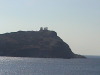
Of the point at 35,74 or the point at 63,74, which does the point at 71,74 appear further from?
the point at 35,74

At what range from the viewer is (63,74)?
136 metres

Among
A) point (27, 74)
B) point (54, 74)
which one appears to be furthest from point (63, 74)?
point (27, 74)

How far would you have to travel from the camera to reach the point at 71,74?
13862cm

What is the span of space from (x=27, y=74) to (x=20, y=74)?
284 centimetres

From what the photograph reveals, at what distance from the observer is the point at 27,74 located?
434 feet

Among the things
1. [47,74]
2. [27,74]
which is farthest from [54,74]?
[27,74]

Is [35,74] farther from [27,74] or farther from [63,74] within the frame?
[63,74]

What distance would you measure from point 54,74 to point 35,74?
824cm

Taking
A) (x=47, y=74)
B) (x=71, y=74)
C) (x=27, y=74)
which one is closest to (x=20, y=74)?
(x=27, y=74)

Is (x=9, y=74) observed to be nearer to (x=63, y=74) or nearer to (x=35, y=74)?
(x=35, y=74)

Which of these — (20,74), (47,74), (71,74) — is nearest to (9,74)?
(20,74)

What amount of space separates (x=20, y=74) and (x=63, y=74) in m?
18.1

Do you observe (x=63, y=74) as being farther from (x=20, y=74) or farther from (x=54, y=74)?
(x=20, y=74)

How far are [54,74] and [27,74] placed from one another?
1155 cm
